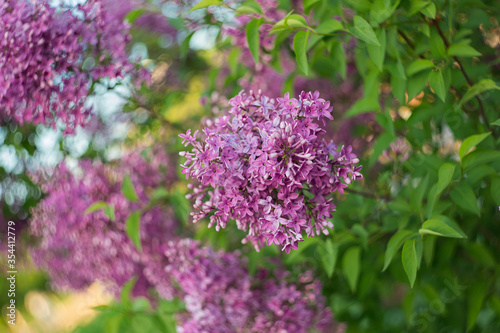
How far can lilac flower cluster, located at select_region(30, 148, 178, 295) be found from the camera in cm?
169

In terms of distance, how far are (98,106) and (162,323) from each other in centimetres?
94

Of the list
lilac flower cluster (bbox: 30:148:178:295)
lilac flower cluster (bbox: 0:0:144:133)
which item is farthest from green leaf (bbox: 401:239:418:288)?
A: lilac flower cluster (bbox: 30:148:178:295)

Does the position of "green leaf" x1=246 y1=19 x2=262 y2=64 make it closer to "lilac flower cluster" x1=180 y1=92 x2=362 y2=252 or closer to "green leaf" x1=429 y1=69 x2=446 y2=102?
"lilac flower cluster" x1=180 y1=92 x2=362 y2=252

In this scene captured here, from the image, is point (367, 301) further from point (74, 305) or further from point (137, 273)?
point (74, 305)

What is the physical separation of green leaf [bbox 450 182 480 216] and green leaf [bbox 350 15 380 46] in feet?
1.37

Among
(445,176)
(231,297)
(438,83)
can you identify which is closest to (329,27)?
(438,83)

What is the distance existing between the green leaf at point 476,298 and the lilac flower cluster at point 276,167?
0.78 metres

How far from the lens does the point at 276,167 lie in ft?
2.76

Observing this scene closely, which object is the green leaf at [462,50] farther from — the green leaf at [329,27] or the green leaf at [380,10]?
the green leaf at [329,27]

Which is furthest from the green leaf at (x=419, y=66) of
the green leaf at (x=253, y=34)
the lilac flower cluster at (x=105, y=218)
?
the lilac flower cluster at (x=105, y=218)

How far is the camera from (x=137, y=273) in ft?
6.25

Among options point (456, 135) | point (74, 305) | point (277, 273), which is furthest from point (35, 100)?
point (74, 305)

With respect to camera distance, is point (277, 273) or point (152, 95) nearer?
point (277, 273)

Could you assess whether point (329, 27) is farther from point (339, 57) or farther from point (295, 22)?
point (339, 57)
